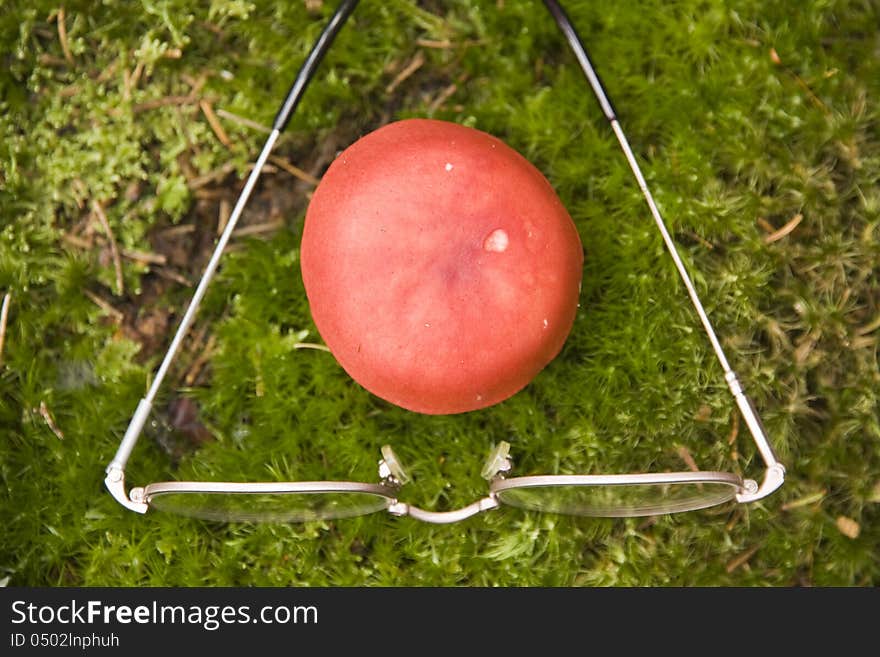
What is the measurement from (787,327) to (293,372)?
1557 millimetres

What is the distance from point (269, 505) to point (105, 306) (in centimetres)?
89

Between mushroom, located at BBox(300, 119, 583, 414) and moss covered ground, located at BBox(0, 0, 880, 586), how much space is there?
0.47m

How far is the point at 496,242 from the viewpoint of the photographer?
6.06ft

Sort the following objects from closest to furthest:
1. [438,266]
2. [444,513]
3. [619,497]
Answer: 1. [438,266]
2. [619,497]
3. [444,513]

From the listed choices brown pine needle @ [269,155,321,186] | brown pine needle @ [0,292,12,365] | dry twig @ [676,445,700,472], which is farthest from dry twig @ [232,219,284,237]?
dry twig @ [676,445,700,472]

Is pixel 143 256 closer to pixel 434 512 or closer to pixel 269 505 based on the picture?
pixel 269 505

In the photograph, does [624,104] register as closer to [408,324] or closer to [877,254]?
[877,254]

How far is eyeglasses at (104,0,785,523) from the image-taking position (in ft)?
6.19

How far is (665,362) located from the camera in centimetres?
239

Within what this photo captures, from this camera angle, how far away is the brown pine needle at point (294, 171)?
2.46 m

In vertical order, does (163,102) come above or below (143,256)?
above

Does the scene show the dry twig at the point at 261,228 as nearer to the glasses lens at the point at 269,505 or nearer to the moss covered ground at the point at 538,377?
the moss covered ground at the point at 538,377

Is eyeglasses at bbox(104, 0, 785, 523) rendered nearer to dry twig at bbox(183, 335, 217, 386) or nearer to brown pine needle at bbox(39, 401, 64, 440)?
dry twig at bbox(183, 335, 217, 386)

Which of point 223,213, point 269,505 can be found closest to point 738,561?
point 269,505
